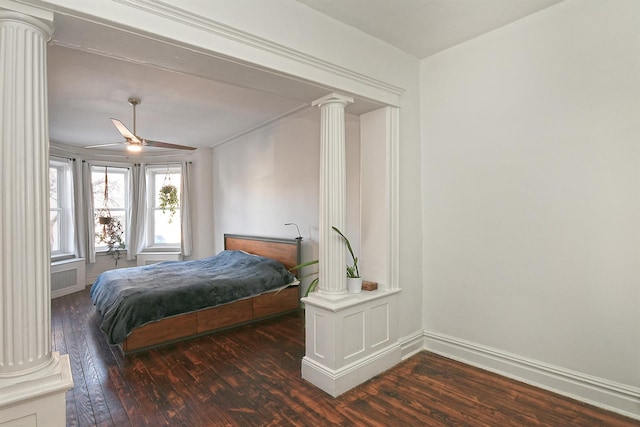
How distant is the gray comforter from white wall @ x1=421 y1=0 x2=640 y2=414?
1.99m

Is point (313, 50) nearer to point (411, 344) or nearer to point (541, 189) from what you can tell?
point (541, 189)

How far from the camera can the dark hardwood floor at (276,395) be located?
2.05m

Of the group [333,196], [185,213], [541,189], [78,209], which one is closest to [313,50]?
[333,196]

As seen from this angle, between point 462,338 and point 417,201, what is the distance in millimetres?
1213

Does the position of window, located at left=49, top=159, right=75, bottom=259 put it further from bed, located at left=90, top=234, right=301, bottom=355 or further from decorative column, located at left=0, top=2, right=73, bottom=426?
decorative column, located at left=0, top=2, right=73, bottom=426

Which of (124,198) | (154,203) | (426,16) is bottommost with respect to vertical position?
(154,203)

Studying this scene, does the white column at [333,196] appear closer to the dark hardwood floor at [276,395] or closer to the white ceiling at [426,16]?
the white ceiling at [426,16]

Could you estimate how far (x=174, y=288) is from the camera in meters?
3.44

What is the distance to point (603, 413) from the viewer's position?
2.06m

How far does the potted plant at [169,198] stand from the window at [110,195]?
0.71 meters

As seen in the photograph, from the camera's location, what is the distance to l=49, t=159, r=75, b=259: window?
19.0ft

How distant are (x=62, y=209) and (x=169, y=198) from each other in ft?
5.77

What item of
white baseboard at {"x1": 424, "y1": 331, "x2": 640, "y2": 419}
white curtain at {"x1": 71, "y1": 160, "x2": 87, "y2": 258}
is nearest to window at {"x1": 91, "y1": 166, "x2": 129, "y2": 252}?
white curtain at {"x1": 71, "y1": 160, "x2": 87, "y2": 258}

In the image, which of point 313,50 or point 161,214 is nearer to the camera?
point 313,50
